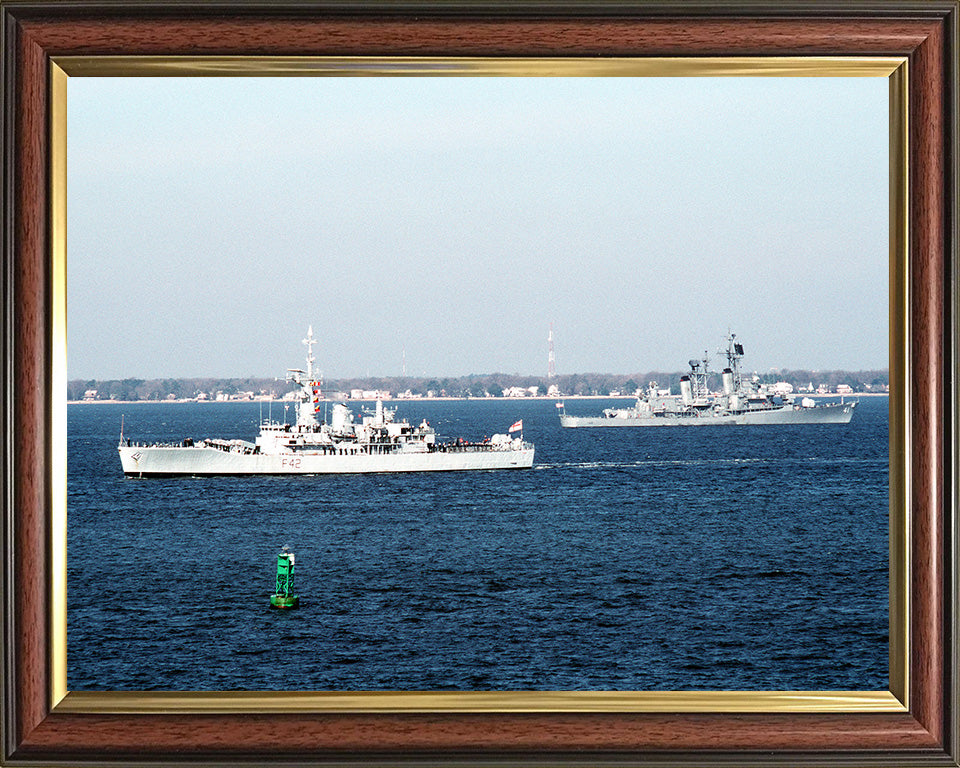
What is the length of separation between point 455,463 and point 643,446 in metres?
13.7

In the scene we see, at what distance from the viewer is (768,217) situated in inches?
532

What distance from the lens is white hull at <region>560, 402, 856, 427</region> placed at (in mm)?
44531

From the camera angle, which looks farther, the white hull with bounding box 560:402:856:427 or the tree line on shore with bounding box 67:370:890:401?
the white hull with bounding box 560:402:856:427

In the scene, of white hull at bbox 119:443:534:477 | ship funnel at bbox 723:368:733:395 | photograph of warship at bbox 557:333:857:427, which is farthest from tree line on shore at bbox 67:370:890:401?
photograph of warship at bbox 557:333:857:427

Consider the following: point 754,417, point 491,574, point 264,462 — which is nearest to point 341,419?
point 264,462

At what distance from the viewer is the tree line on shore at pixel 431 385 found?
5.20 m

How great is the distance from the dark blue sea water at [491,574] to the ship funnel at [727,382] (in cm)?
339

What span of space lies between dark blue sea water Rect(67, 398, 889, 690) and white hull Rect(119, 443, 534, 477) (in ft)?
1.70

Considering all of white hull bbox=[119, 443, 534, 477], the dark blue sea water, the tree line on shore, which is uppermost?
the tree line on shore

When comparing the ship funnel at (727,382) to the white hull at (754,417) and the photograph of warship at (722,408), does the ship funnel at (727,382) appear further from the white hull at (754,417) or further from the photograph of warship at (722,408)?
the white hull at (754,417)

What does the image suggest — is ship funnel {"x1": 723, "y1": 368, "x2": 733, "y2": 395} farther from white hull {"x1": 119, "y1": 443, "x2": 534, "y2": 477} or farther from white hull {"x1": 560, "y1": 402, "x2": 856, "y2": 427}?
white hull {"x1": 119, "y1": 443, "x2": 534, "y2": 477}

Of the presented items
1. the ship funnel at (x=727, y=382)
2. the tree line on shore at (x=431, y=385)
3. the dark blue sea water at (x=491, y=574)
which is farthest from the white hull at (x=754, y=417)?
the tree line on shore at (x=431, y=385)

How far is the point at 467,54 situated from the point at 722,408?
43.7 meters

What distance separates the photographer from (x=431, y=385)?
34.4 feet
